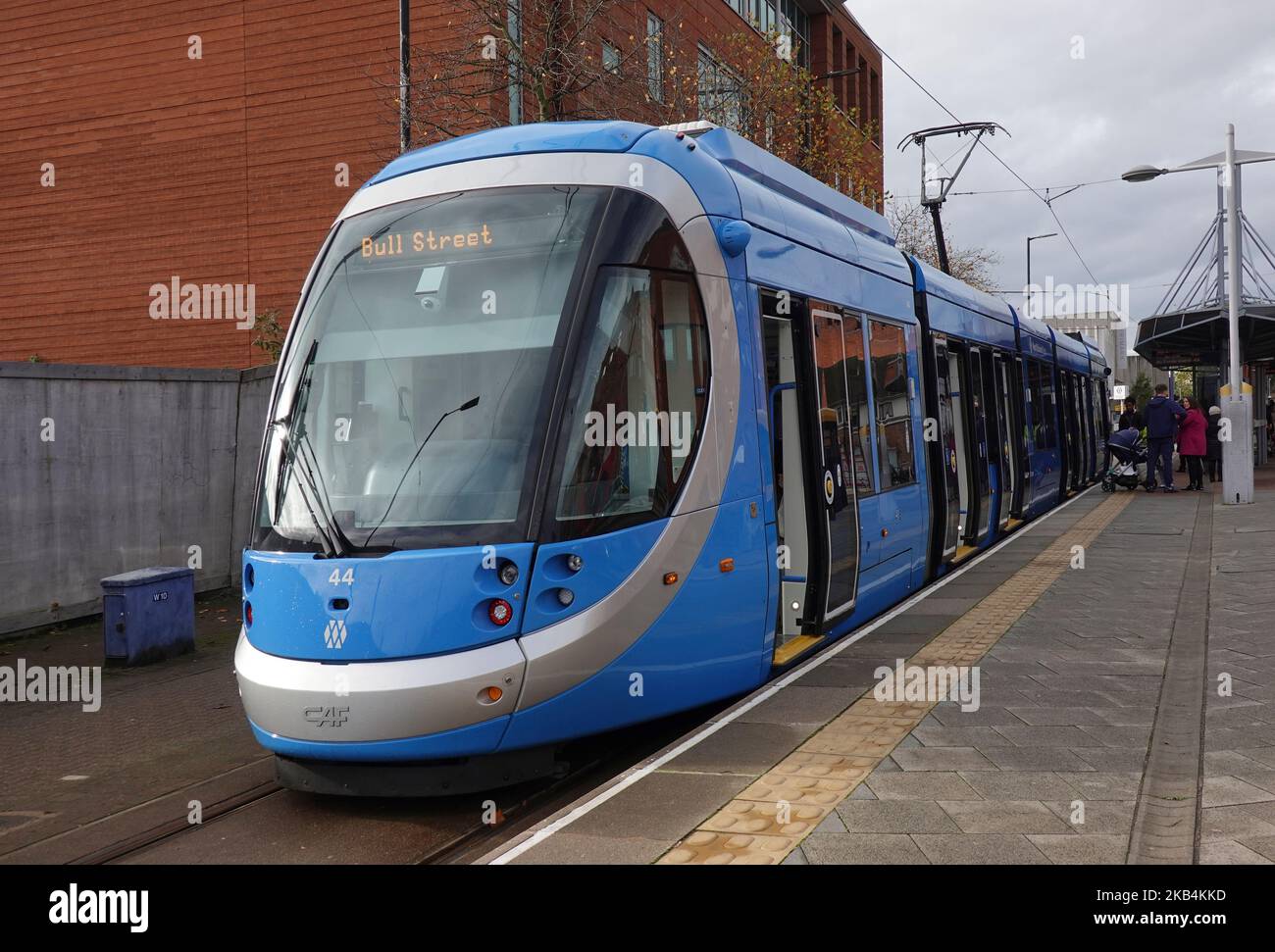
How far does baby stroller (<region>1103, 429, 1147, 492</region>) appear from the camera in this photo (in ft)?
77.6

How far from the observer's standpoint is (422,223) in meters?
6.34

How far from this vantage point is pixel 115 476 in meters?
12.7

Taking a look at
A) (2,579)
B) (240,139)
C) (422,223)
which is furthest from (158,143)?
(422,223)

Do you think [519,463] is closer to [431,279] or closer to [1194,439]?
[431,279]

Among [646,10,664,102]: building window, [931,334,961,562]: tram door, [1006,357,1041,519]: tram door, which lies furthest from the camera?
[646,10,664,102]: building window

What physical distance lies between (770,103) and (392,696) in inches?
692

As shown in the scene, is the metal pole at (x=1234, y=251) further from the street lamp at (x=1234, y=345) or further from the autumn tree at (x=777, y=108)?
the autumn tree at (x=777, y=108)

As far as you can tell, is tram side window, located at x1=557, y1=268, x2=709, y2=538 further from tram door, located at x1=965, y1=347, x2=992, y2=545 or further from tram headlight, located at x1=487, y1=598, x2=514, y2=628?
tram door, located at x1=965, y1=347, x2=992, y2=545

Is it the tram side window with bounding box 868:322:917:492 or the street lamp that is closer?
the tram side window with bounding box 868:322:917:492

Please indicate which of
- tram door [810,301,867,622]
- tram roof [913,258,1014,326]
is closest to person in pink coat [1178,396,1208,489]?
tram roof [913,258,1014,326]

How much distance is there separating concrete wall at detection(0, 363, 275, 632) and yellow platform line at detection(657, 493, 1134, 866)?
756cm

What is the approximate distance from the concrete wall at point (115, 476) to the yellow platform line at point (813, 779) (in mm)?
7559
